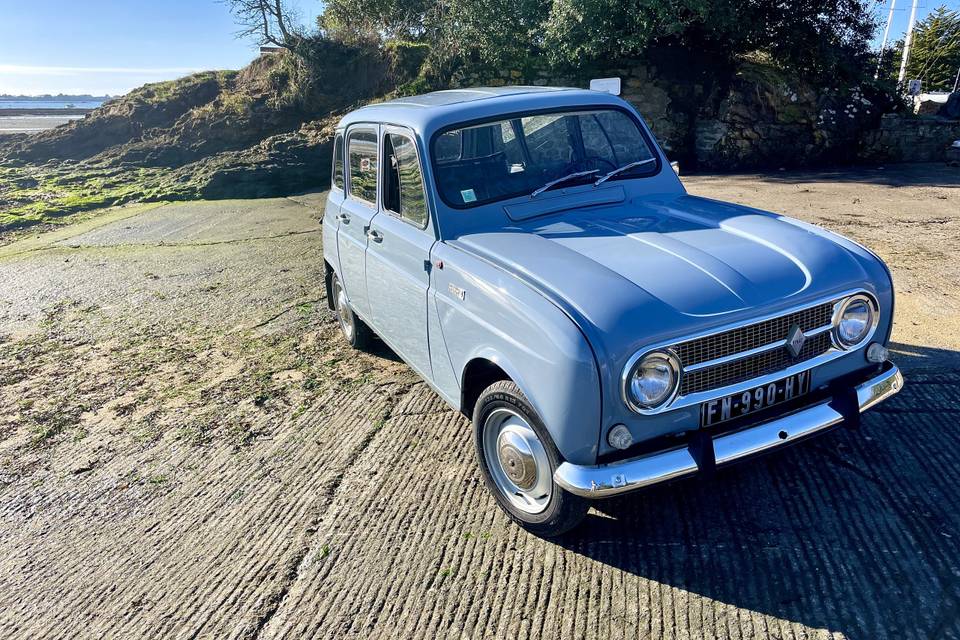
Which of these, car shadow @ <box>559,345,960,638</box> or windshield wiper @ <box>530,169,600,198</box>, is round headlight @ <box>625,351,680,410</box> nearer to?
car shadow @ <box>559,345,960,638</box>

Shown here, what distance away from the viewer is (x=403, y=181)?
12.9 feet

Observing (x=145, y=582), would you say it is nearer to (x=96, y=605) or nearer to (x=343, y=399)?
(x=96, y=605)

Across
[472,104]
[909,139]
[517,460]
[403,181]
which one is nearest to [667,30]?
[909,139]

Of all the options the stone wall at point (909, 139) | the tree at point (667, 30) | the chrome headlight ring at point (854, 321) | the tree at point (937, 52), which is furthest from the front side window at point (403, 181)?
the tree at point (937, 52)

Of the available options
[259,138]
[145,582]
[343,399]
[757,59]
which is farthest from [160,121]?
[145,582]

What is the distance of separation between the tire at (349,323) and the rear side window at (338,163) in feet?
2.46

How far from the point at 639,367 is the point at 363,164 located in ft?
9.04

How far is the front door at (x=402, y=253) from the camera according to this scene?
3.66m

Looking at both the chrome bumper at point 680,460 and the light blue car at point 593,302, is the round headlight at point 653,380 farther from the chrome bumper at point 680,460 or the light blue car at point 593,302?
the chrome bumper at point 680,460

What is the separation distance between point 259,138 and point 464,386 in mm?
16762

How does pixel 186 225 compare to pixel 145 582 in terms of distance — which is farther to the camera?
pixel 186 225

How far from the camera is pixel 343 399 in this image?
465cm

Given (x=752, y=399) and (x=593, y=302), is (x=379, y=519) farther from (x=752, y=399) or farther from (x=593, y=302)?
(x=752, y=399)

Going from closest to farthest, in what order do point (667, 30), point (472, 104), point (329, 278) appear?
point (472, 104)
point (329, 278)
point (667, 30)
